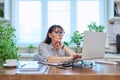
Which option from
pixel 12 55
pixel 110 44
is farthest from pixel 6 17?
pixel 110 44

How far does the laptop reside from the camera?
7.08 feet

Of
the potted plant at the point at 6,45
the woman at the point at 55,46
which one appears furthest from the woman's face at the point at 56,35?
the potted plant at the point at 6,45

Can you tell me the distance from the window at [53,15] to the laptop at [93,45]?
7.46ft

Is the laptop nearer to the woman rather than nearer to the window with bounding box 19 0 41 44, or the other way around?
the woman

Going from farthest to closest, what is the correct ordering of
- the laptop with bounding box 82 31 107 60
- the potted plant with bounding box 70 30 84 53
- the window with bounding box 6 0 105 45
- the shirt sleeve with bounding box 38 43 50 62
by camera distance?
1. the window with bounding box 6 0 105 45
2. the potted plant with bounding box 70 30 84 53
3. the shirt sleeve with bounding box 38 43 50 62
4. the laptop with bounding box 82 31 107 60

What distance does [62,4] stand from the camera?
4.61 meters

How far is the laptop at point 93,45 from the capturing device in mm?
2158

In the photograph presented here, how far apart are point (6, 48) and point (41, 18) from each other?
1.85m

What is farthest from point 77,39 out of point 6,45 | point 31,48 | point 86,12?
point 6,45

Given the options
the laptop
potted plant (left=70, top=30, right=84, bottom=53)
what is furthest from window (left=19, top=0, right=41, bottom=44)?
the laptop

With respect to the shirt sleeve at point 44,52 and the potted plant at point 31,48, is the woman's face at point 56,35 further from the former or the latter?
the potted plant at point 31,48

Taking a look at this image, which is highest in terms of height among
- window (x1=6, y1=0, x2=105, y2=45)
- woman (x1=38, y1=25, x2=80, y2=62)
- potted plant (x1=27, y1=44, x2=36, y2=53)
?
window (x1=6, y1=0, x2=105, y2=45)

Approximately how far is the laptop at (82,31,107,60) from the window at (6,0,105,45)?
2274 mm

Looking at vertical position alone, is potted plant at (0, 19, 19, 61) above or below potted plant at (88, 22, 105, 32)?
below
